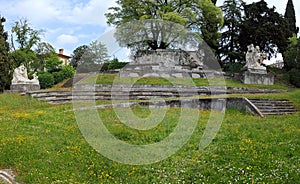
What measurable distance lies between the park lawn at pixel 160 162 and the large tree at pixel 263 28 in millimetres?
33389

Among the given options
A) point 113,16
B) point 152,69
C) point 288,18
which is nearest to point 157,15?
point 113,16

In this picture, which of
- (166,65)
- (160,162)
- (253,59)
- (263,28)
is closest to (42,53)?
(166,65)

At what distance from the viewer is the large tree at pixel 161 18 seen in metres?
32.7

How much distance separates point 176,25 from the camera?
32500 millimetres

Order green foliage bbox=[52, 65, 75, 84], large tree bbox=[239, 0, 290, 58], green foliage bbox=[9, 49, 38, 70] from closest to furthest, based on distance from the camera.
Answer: green foliage bbox=[52, 65, 75, 84] < green foliage bbox=[9, 49, 38, 70] < large tree bbox=[239, 0, 290, 58]

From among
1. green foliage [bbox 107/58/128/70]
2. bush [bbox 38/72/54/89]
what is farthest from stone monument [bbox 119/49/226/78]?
bush [bbox 38/72/54/89]

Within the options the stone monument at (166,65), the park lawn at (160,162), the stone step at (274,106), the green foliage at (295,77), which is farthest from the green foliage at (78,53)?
the park lawn at (160,162)

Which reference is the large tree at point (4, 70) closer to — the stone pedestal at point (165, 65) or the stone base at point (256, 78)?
the stone pedestal at point (165, 65)

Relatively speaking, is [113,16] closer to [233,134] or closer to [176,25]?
[176,25]

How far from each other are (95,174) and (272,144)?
4.70 m

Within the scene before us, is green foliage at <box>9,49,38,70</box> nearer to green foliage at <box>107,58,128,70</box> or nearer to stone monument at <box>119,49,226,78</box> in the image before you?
green foliage at <box>107,58,128,70</box>

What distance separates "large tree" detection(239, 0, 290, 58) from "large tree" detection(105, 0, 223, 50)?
619 cm

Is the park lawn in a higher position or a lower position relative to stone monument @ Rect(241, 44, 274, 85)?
lower

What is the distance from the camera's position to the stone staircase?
1524cm
